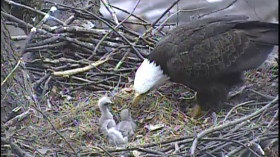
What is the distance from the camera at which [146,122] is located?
3199 mm

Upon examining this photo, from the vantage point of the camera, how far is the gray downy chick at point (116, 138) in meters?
2.85

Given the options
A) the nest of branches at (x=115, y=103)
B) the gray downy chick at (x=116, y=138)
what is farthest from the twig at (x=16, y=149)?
the gray downy chick at (x=116, y=138)

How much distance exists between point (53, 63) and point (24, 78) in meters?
0.85

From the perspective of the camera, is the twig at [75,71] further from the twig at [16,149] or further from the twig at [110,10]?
the twig at [16,149]

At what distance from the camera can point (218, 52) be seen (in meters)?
3.05

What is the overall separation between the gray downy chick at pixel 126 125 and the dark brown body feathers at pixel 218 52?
475mm

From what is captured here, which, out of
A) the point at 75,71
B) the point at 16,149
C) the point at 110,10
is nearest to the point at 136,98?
the point at 75,71

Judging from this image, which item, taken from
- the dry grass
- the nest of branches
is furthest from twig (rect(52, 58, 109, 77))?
the dry grass

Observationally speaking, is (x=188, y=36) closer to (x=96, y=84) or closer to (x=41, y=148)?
(x=96, y=84)

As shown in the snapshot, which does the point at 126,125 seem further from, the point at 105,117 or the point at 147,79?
the point at 147,79

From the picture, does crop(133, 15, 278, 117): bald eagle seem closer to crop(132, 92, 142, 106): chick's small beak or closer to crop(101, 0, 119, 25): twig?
crop(132, 92, 142, 106): chick's small beak

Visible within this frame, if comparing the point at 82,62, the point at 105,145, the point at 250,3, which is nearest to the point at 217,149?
the point at 105,145

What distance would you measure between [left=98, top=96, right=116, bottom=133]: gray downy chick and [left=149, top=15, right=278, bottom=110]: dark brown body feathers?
1.83 feet

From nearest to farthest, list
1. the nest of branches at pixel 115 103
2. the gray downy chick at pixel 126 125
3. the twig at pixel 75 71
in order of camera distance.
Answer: the nest of branches at pixel 115 103
the gray downy chick at pixel 126 125
the twig at pixel 75 71
